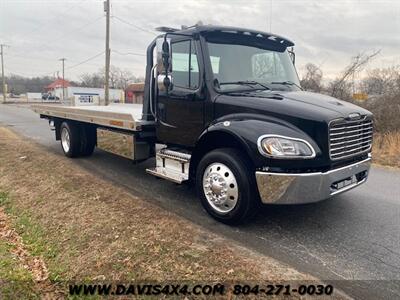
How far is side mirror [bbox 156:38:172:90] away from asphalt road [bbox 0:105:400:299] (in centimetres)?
183

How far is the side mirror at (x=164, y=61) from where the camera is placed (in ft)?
16.2

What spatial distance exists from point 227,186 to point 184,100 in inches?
58.9

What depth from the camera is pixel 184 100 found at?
4.98 m

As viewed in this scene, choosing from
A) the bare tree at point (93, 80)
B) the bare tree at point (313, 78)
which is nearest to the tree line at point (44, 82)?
the bare tree at point (93, 80)

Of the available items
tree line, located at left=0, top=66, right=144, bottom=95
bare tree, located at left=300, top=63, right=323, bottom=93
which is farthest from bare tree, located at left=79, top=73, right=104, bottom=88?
bare tree, located at left=300, top=63, right=323, bottom=93

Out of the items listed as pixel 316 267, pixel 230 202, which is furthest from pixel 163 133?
pixel 316 267

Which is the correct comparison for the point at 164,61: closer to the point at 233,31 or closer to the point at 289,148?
the point at 233,31

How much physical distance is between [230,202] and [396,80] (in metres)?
11.1

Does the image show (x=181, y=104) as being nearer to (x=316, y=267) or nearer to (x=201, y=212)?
(x=201, y=212)

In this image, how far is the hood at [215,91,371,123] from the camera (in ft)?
12.7

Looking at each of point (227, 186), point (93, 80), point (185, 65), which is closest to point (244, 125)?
point (227, 186)

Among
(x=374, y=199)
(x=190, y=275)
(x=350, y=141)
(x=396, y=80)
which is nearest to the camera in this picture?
(x=190, y=275)

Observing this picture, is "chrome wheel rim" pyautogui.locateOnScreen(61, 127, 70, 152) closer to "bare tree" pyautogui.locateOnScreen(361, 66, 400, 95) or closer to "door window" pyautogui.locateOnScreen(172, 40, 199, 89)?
"door window" pyautogui.locateOnScreen(172, 40, 199, 89)

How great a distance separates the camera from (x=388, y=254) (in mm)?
3664
